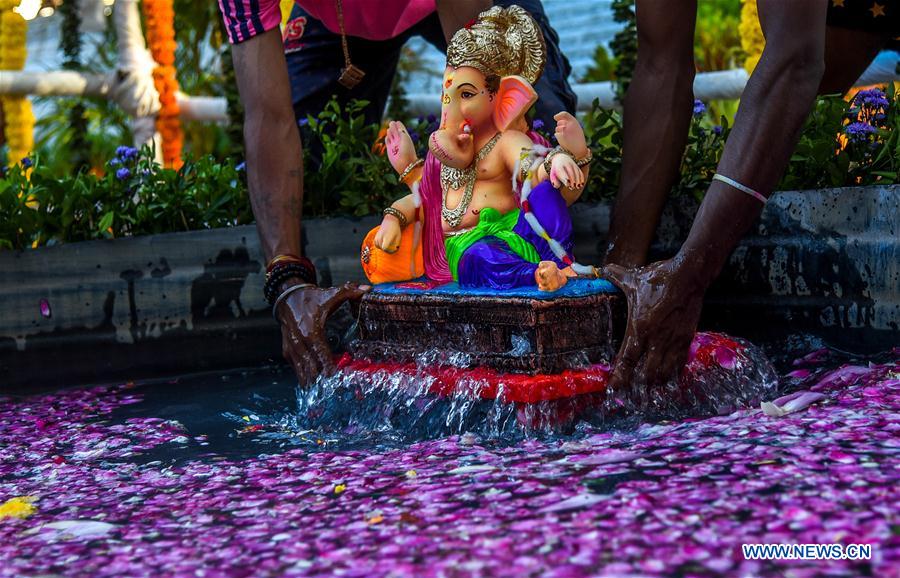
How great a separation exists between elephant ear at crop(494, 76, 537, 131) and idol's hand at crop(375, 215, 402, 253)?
0.43 m

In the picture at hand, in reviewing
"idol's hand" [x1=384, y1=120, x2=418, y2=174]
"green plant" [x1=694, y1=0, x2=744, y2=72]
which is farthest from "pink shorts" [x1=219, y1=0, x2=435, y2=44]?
"green plant" [x1=694, y1=0, x2=744, y2=72]

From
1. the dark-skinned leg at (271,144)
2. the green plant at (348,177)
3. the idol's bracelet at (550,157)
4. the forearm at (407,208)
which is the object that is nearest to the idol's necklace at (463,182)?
the forearm at (407,208)

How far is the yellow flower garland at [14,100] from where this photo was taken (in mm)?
6957

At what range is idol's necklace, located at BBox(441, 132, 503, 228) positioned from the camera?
2932 mm

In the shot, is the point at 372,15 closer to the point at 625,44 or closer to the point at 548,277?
the point at 548,277

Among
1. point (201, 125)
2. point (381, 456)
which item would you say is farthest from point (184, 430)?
point (201, 125)

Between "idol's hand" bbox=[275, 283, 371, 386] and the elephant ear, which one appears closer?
the elephant ear

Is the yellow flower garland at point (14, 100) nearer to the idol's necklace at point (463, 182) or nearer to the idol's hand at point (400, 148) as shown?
the idol's hand at point (400, 148)

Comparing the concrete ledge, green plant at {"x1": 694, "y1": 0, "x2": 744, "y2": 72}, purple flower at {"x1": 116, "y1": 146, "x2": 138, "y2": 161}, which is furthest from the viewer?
green plant at {"x1": 694, "y1": 0, "x2": 744, "y2": 72}

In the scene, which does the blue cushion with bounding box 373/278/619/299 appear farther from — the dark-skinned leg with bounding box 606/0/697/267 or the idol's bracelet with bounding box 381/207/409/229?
the dark-skinned leg with bounding box 606/0/697/267

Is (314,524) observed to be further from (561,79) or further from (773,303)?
(561,79)

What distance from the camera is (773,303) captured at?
3412mm

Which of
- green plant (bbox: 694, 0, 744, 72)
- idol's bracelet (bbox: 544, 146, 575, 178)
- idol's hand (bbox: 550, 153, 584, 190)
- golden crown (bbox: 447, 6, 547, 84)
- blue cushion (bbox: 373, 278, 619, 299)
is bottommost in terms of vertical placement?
blue cushion (bbox: 373, 278, 619, 299)

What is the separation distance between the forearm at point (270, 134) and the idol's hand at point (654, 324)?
1330 mm
